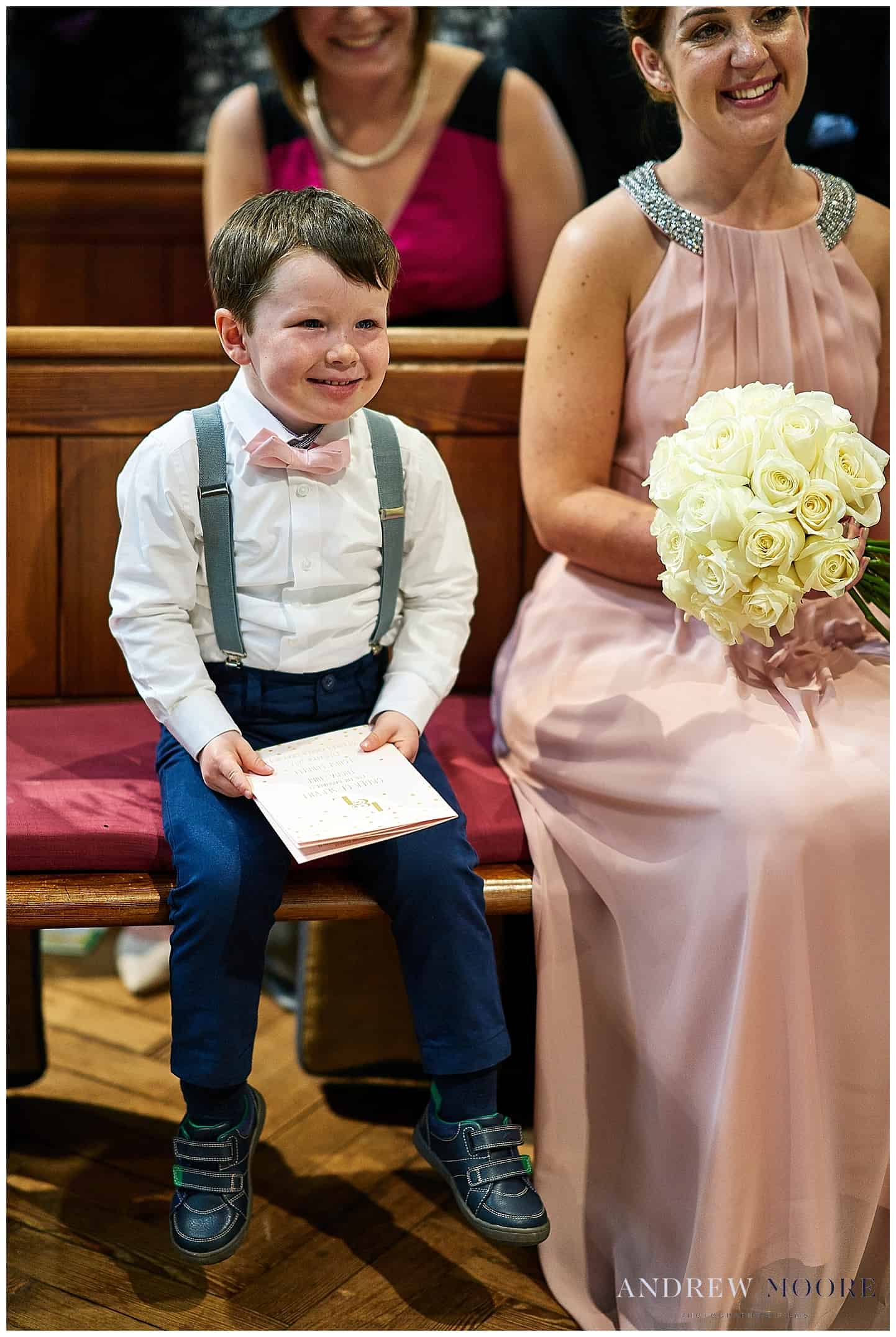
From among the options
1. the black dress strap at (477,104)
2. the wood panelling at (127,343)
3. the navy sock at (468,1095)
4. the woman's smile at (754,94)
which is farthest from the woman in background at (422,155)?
the navy sock at (468,1095)

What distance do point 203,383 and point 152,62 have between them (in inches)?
71.2

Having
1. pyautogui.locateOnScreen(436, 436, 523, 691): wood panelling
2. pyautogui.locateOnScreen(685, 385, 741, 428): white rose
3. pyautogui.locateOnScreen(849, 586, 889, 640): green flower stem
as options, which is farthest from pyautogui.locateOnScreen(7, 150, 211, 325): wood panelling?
pyautogui.locateOnScreen(849, 586, 889, 640): green flower stem

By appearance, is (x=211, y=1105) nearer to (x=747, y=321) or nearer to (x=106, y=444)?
(x=106, y=444)

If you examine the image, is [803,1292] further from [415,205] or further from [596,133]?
[596,133]

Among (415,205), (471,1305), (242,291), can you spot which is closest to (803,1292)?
(471,1305)

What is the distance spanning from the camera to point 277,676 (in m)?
1.84

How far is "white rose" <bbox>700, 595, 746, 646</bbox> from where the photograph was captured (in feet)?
5.56

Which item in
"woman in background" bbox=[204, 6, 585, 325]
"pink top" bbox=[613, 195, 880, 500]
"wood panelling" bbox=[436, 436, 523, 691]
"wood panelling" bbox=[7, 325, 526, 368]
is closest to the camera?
"pink top" bbox=[613, 195, 880, 500]

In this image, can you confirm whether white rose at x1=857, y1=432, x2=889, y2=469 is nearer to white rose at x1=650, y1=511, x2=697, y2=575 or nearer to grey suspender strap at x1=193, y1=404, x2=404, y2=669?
white rose at x1=650, y1=511, x2=697, y2=575

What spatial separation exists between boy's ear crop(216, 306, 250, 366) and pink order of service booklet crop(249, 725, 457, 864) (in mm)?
478

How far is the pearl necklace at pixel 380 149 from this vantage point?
2520 millimetres

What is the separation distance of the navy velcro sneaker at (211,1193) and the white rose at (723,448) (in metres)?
0.97

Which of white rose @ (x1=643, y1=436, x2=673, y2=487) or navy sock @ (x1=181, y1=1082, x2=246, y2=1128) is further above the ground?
white rose @ (x1=643, y1=436, x2=673, y2=487)

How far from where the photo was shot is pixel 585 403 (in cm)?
205
